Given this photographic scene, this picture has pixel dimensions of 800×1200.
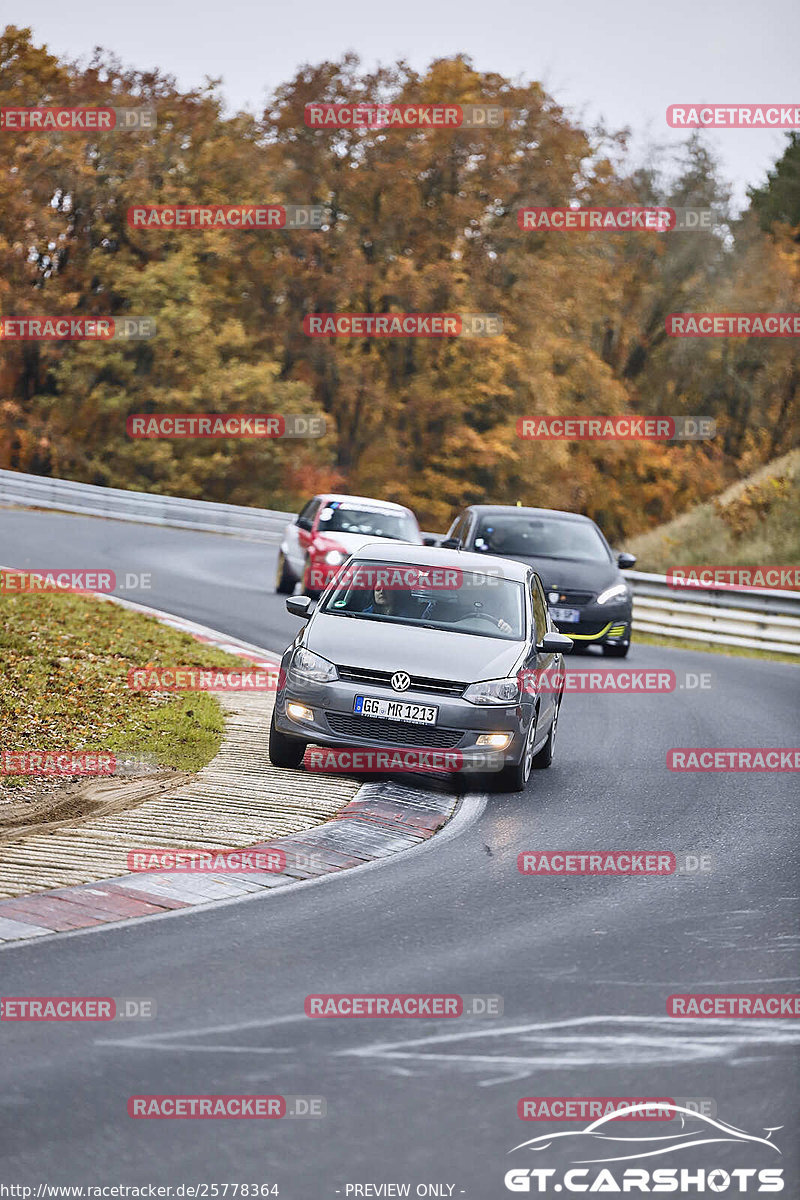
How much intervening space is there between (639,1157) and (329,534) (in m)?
18.6

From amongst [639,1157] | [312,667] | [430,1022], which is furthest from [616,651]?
[639,1157]

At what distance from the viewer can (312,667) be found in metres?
11.0

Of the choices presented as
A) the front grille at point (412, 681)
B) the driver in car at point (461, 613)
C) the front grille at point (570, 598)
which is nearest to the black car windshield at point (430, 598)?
the driver in car at point (461, 613)

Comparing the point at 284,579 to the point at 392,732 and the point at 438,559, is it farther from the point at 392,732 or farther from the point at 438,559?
the point at 392,732

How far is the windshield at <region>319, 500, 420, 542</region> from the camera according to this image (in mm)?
23484

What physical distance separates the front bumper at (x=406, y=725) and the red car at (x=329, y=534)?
1143 cm

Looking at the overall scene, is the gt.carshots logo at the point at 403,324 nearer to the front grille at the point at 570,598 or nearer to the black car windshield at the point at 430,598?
the front grille at the point at 570,598

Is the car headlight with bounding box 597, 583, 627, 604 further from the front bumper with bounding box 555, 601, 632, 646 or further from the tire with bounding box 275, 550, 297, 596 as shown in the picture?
the tire with bounding box 275, 550, 297, 596

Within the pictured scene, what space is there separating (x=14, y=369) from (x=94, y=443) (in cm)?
369

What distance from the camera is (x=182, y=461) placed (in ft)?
155

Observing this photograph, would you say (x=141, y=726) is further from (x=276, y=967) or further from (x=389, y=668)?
(x=276, y=967)

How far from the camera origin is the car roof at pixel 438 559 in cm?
1223

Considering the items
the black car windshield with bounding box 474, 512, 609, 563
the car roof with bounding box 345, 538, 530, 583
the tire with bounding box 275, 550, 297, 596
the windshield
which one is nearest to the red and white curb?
the car roof with bounding box 345, 538, 530, 583

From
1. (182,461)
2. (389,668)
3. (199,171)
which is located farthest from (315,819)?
(199,171)
